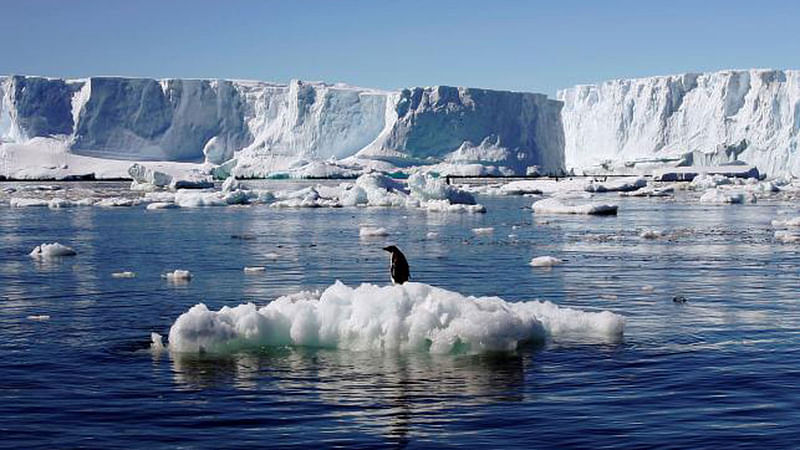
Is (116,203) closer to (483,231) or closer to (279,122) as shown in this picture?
(483,231)

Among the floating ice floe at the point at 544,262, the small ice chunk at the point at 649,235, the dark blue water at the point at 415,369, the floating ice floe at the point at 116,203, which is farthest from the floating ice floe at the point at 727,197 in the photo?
the floating ice floe at the point at 544,262

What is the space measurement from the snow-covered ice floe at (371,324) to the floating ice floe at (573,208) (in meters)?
30.4

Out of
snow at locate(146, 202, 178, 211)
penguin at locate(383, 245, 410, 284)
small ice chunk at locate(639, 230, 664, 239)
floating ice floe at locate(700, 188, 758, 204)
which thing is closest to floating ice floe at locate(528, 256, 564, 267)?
small ice chunk at locate(639, 230, 664, 239)

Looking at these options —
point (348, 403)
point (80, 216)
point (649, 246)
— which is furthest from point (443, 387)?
point (80, 216)

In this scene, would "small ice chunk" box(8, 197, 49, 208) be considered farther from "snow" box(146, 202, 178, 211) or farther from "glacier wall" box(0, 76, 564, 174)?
"glacier wall" box(0, 76, 564, 174)

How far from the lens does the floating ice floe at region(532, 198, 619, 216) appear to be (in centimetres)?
4222

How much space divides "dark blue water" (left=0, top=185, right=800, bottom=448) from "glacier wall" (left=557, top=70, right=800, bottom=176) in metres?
81.3

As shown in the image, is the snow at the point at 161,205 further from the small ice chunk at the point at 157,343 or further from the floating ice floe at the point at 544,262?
the small ice chunk at the point at 157,343

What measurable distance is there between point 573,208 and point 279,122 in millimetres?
83206

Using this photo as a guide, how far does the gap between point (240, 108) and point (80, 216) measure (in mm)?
87094

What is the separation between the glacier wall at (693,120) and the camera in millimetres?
102250

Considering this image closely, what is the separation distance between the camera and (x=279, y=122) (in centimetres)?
12312

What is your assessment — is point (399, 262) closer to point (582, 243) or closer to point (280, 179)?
point (582, 243)

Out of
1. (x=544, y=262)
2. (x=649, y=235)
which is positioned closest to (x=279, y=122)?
(x=649, y=235)
